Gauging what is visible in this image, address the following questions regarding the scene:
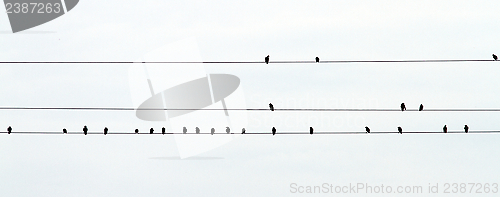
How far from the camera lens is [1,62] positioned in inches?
1084

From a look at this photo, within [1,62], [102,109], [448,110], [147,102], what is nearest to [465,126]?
[448,110]

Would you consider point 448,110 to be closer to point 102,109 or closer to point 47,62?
point 102,109

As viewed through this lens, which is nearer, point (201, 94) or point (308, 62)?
point (308, 62)

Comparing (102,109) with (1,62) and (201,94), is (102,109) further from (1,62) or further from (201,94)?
(201,94)

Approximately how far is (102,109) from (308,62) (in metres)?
6.92

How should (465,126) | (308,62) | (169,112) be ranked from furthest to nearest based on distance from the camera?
1. (169,112)
2. (465,126)
3. (308,62)

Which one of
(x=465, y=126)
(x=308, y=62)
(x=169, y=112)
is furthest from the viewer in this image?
(x=169, y=112)

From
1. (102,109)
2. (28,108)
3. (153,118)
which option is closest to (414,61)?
(102,109)

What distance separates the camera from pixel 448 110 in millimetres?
27453

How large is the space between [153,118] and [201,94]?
5.31 metres

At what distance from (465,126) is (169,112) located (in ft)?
47.7

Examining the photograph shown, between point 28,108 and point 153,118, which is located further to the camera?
point 153,118

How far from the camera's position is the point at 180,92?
36.7 metres

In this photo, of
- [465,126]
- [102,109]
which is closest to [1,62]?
[102,109]
